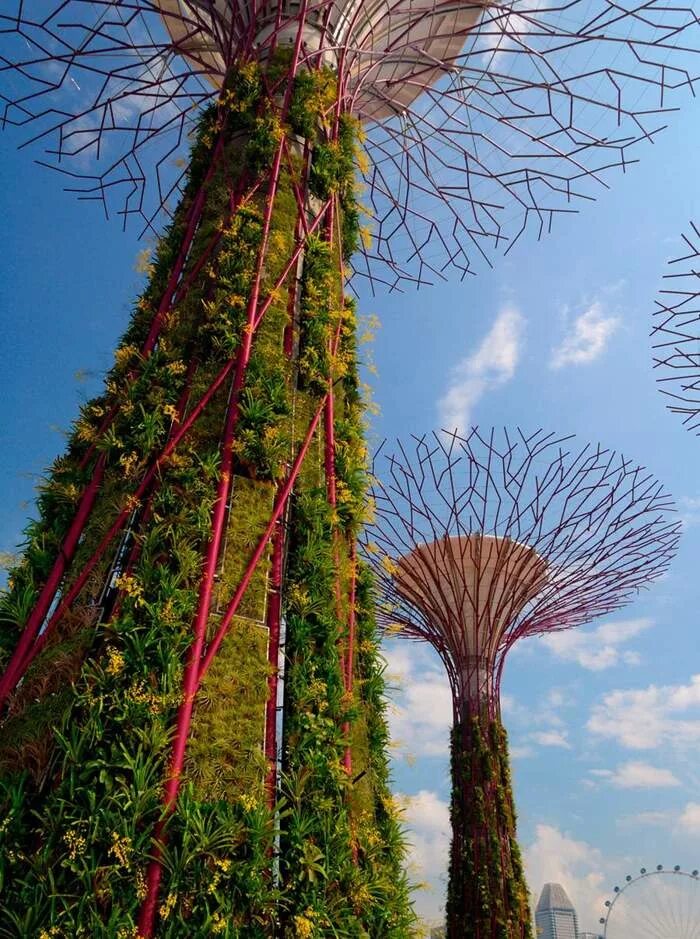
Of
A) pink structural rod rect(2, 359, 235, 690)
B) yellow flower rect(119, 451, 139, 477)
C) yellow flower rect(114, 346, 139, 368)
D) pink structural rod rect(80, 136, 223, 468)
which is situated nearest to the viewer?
pink structural rod rect(2, 359, 235, 690)

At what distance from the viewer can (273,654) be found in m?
3.07

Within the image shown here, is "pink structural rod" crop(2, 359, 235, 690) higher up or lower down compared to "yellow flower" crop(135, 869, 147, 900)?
higher up

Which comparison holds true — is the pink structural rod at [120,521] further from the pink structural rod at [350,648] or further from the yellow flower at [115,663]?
the pink structural rod at [350,648]

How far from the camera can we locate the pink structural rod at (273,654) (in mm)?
2789

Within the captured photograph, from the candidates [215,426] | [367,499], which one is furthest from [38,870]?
[367,499]

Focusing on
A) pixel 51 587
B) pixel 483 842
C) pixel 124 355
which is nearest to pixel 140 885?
pixel 51 587

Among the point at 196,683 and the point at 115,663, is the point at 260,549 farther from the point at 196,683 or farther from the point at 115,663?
the point at 115,663

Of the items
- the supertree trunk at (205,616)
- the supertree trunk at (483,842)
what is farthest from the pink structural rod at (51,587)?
the supertree trunk at (483,842)

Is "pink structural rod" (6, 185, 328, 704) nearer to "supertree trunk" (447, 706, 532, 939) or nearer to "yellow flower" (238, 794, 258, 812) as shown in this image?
"yellow flower" (238, 794, 258, 812)

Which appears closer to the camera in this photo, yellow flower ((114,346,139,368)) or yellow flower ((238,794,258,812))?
yellow flower ((238,794,258,812))

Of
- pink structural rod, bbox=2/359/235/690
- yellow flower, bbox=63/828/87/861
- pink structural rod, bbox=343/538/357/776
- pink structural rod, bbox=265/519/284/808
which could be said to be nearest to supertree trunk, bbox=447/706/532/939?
pink structural rod, bbox=343/538/357/776

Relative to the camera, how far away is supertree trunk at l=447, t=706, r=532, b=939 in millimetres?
9781

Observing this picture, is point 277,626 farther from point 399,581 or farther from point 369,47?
point 399,581

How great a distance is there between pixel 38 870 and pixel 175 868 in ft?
1.33
